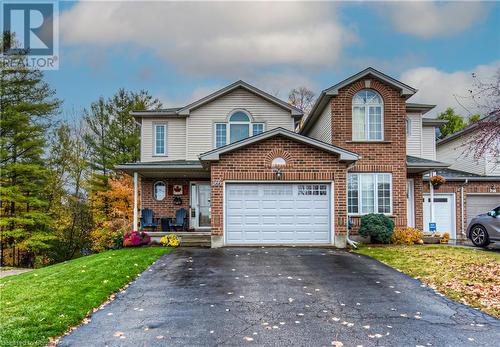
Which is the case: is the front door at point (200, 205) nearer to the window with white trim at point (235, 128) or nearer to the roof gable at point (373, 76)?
the window with white trim at point (235, 128)

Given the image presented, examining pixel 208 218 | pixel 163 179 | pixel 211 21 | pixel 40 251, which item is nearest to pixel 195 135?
pixel 163 179

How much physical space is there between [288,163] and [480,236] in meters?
7.48

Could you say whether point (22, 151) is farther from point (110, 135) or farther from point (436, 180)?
point (436, 180)

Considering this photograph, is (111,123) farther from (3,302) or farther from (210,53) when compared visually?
(3,302)

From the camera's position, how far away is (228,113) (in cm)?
2002

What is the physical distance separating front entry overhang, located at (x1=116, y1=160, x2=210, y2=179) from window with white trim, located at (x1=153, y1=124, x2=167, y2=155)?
109 centimetres

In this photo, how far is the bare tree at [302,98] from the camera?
38531 mm

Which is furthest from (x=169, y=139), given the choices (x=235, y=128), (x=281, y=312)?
(x=281, y=312)

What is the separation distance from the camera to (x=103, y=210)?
31.8 m

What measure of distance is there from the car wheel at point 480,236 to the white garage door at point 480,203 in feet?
18.9

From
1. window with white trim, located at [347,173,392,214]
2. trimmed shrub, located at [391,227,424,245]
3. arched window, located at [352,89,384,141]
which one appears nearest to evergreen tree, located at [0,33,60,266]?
window with white trim, located at [347,173,392,214]

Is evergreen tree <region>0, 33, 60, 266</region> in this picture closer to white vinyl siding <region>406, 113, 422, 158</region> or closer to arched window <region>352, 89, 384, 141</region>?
arched window <region>352, 89, 384, 141</region>

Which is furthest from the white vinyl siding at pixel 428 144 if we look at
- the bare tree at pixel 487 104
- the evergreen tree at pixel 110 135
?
the evergreen tree at pixel 110 135

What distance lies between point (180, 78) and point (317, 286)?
23.2m
